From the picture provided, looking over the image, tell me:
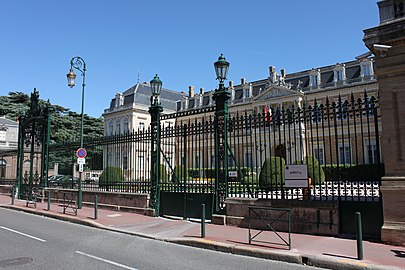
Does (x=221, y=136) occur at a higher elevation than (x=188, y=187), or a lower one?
higher

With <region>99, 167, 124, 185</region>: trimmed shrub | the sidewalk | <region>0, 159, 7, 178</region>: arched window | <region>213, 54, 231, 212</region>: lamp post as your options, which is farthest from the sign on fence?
<region>0, 159, 7, 178</region>: arched window

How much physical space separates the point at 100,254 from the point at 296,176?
5.60 meters

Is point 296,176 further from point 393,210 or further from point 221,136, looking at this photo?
point 221,136

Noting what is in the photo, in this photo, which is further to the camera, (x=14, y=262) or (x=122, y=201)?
(x=122, y=201)

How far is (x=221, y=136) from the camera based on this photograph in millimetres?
12031

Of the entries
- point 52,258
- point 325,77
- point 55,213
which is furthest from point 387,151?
point 325,77

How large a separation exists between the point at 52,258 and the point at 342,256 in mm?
6018

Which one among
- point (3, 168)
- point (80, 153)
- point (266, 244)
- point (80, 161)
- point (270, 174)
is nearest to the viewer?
point (266, 244)

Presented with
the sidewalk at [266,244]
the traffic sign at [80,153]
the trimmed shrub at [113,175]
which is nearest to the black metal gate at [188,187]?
the sidewalk at [266,244]

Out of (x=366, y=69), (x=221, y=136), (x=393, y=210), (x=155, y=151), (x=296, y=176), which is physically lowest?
(x=393, y=210)

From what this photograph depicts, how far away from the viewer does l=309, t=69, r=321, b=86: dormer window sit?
152 ft

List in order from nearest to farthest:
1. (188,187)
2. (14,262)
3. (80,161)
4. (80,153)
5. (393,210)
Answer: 1. (14,262)
2. (393,210)
3. (188,187)
4. (80,161)
5. (80,153)

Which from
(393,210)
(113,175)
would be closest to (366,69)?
(113,175)

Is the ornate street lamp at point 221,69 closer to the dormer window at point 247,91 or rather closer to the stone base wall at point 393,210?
the stone base wall at point 393,210
